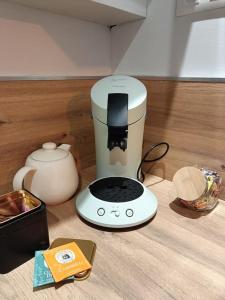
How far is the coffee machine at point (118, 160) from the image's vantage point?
0.58m

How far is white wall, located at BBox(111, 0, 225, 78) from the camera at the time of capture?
2.16 feet

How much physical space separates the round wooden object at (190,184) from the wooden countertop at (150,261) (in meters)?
0.05

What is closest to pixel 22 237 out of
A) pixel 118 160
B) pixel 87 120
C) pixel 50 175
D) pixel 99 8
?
pixel 50 175

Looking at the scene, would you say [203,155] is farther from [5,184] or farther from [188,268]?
[5,184]

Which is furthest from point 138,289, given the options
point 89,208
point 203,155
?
point 203,155

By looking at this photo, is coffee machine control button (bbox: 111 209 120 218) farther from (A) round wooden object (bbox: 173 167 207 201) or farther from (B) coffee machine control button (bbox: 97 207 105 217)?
(A) round wooden object (bbox: 173 167 207 201)

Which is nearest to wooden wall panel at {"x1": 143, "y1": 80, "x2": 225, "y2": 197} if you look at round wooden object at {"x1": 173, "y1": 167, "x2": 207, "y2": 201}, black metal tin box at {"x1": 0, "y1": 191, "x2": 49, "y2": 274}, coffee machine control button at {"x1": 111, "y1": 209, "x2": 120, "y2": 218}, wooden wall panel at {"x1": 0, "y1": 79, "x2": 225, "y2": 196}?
wooden wall panel at {"x1": 0, "y1": 79, "x2": 225, "y2": 196}

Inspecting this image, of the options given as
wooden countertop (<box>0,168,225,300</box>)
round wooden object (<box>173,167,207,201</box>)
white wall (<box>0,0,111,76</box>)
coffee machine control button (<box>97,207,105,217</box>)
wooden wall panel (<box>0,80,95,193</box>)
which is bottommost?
wooden countertop (<box>0,168,225,300</box>)

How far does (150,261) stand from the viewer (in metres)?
0.49

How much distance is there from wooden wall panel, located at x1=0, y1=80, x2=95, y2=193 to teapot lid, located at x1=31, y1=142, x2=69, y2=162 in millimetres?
86

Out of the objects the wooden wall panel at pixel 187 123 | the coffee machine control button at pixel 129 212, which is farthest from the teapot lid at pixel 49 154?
the wooden wall panel at pixel 187 123

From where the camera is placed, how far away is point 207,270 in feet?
1.53

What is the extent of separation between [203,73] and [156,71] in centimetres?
17

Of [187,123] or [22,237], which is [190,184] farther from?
[22,237]
